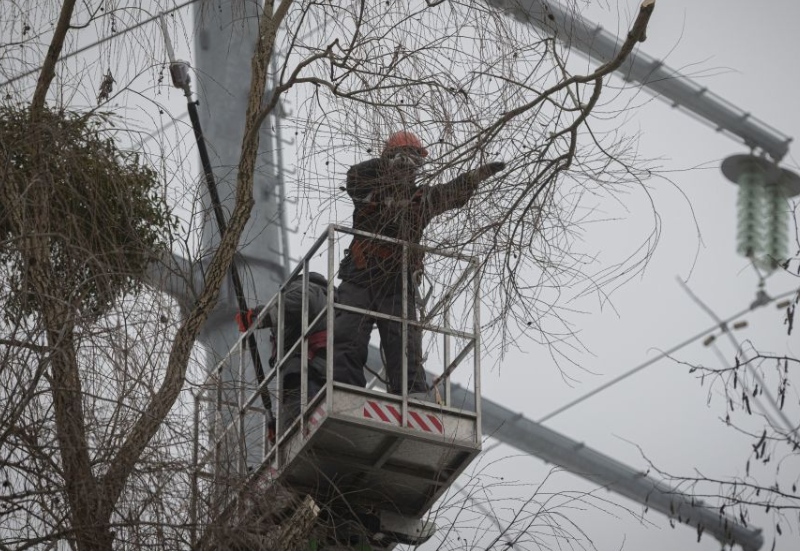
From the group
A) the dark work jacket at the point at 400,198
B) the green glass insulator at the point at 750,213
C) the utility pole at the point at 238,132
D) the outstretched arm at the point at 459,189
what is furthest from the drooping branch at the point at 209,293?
the green glass insulator at the point at 750,213

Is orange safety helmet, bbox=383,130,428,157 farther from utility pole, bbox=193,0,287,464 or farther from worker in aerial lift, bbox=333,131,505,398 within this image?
utility pole, bbox=193,0,287,464

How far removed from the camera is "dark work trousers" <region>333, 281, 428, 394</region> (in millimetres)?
10227

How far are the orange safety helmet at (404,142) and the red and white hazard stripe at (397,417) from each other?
6.59ft

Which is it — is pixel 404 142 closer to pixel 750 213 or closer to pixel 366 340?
pixel 366 340

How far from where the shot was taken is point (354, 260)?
10227mm

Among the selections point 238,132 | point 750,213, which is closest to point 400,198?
point 238,132

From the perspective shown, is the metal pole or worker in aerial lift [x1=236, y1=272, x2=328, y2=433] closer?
the metal pole

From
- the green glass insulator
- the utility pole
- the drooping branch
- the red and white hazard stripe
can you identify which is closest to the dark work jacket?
the drooping branch

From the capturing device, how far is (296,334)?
11062 millimetres

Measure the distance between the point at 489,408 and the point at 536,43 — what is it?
1047cm

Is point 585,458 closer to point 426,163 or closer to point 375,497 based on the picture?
point 375,497

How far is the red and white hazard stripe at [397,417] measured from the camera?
9.97 m

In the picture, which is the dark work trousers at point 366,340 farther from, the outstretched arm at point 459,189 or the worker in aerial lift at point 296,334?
the outstretched arm at point 459,189

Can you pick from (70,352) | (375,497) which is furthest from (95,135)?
(375,497)
